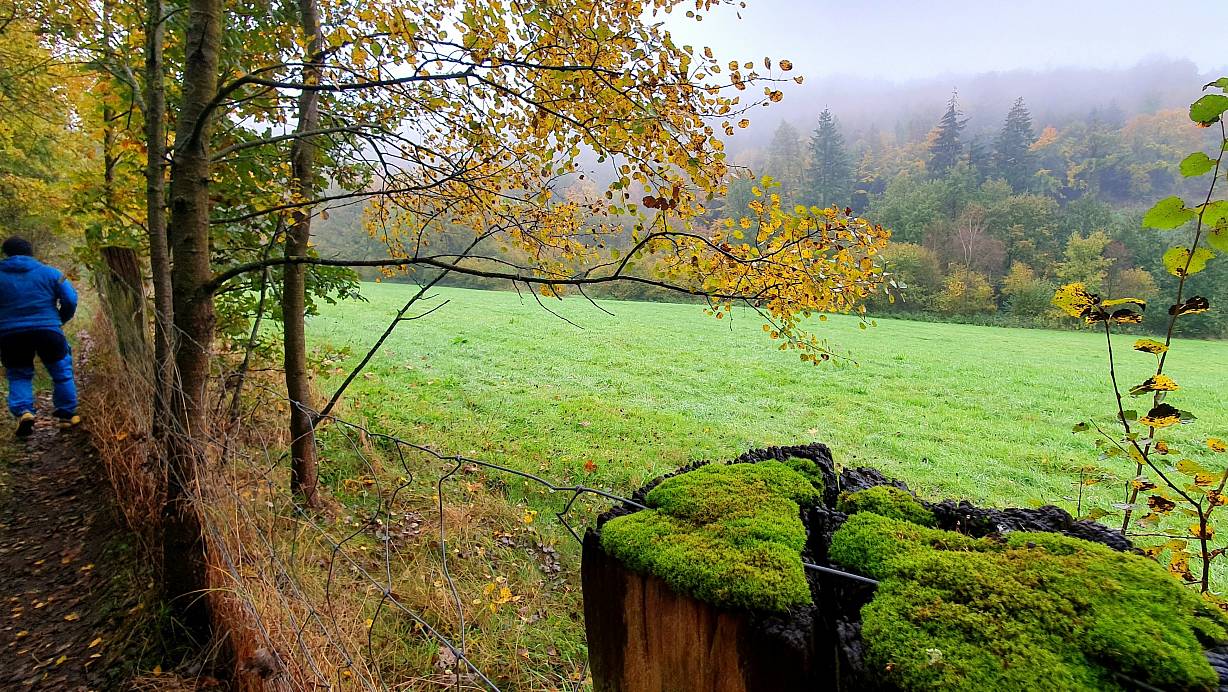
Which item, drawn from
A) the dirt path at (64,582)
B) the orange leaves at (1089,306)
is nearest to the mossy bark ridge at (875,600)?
the orange leaves at (1089,306)

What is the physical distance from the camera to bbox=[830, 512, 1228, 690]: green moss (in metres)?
0.71

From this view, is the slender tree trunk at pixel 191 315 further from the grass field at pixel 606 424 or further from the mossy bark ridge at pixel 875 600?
the mossy bark ridge at pixel 875 600

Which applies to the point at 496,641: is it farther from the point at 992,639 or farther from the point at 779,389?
the point at 779,389

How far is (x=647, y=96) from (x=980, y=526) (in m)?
2.19

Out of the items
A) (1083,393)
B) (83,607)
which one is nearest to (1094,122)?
(1083,393)

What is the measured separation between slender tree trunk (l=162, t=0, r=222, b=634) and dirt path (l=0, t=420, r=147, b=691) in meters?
0.36

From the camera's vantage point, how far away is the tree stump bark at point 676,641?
0.84m

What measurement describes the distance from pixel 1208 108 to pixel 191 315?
3496 millimetres

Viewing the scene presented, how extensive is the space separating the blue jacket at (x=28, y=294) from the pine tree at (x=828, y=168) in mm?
52846

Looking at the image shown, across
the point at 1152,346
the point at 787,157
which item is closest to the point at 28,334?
the point at 1152,346

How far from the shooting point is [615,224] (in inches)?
131

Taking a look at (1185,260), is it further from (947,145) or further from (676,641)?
(947,145)

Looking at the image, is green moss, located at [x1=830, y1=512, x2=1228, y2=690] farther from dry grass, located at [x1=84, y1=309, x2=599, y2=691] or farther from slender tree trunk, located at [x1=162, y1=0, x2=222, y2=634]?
slender tree trunk, located at [x1=162, y1=0, x2=222, y2=634]

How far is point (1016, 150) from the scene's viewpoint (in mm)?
51156
